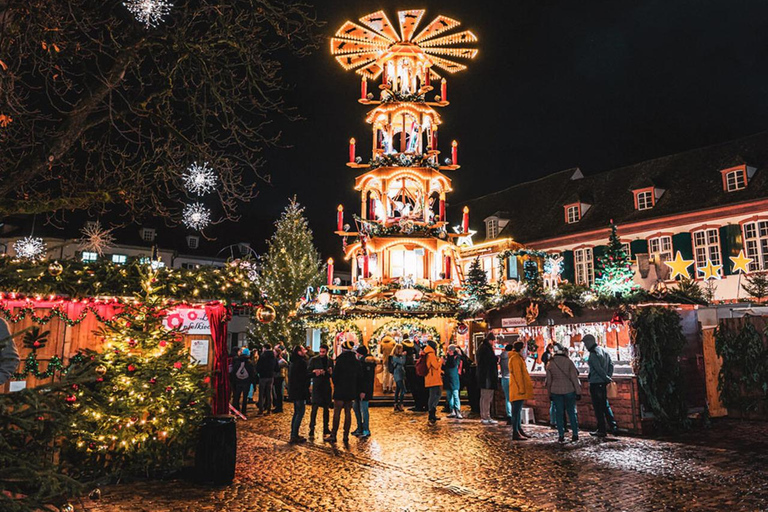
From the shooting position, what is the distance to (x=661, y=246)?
29.0 metres

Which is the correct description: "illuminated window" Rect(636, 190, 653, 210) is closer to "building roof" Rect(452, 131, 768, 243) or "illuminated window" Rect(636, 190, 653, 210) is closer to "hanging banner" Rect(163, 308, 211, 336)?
"building roof" Rect(452, 131, 768, 243)

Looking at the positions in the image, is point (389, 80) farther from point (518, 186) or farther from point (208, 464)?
point (208, 464)

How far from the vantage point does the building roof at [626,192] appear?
27.6m

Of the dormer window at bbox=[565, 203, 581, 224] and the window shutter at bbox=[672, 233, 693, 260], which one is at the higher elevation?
the dormer window at bbox=[565, 203, 581, 224]

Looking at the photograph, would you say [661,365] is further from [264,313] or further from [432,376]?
[264,313]

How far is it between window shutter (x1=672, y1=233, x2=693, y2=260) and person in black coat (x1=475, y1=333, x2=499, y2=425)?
60.7 ft

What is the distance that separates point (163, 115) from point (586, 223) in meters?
30.1

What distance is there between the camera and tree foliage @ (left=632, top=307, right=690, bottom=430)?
38.5 ft

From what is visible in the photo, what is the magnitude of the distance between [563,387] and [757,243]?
1981 centimetres

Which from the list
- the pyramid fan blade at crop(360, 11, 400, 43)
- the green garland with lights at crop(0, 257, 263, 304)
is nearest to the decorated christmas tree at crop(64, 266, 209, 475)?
the green garland with lights at crop(0, 257, 263, 304)

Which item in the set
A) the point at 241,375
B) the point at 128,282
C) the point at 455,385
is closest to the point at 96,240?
the point at 128,282

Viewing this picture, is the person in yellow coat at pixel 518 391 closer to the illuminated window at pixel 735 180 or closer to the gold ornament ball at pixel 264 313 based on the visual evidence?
the gold ornament ball at pixel 264 313

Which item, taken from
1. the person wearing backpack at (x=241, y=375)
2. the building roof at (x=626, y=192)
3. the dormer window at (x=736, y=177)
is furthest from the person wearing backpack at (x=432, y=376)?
the dormer window at (x=736, y=177)

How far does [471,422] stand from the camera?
14094 millimetres
